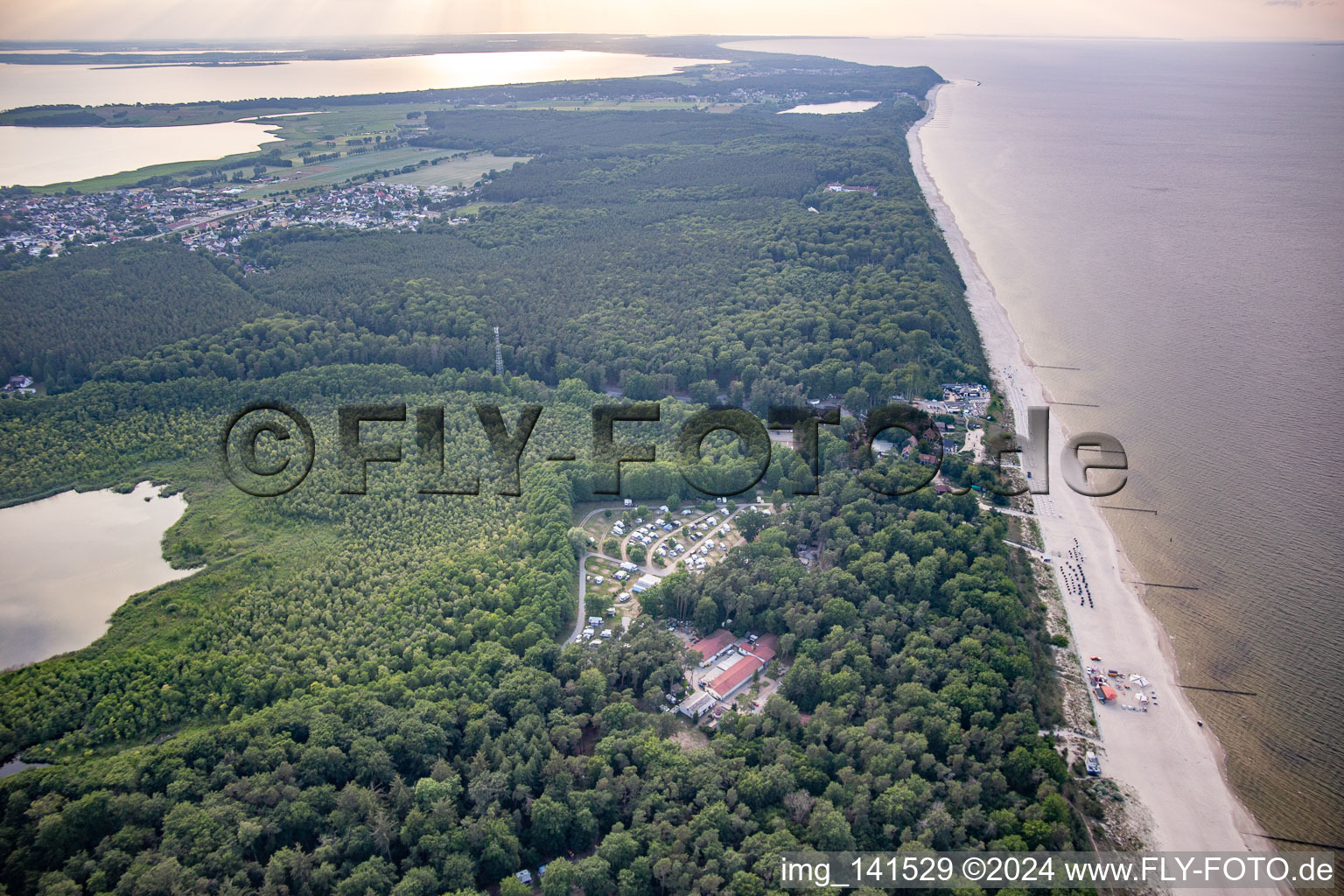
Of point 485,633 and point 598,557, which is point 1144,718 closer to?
point 598,557

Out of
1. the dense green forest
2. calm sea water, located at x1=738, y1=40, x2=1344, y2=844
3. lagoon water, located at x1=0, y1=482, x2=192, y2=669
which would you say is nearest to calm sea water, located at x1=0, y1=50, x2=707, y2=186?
the dense green forest

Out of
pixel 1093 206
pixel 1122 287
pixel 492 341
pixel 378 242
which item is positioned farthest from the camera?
pixel 1093 206

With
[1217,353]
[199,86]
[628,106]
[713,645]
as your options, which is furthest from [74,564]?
[199,86]

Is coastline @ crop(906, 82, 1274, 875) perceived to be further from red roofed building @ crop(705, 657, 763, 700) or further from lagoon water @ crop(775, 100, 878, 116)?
lagoon water @ crop(775, 100, 878, 116)

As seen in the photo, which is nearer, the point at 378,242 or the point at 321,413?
the point at 321,413

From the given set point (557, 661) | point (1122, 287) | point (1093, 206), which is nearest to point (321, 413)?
point (557, 661)

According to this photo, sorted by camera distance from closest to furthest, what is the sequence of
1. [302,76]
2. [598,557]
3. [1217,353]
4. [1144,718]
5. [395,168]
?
[1144,718] → [598,557] → [1217,353] → [395,168] → [302,76]

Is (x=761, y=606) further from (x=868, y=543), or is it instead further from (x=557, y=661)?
(x=557, y=661)
